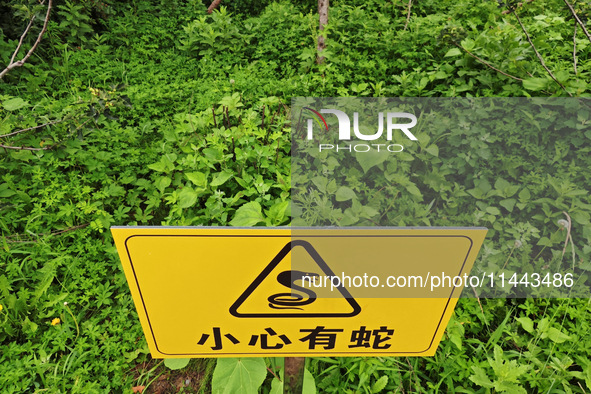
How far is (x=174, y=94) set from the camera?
363cm

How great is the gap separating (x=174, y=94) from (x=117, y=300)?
235cm

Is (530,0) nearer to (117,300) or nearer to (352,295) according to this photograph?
(352,295)

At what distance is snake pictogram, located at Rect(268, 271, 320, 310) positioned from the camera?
96 cm

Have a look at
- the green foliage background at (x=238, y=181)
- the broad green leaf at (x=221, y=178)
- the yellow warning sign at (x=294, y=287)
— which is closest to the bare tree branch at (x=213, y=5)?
the green foliage background at (x=238, y=181)

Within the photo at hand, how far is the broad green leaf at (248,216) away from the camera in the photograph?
1.75 meters

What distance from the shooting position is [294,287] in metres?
0.98

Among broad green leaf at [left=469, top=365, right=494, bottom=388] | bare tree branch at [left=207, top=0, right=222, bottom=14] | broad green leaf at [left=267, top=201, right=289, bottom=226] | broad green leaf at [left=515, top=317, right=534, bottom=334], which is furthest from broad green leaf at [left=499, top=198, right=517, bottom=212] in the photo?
bare tree branch at [left=207, top=0, right=222, bottom=14]

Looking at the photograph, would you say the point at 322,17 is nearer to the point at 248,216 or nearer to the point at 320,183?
the point at 320,183

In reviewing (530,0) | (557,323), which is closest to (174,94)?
(557,323)

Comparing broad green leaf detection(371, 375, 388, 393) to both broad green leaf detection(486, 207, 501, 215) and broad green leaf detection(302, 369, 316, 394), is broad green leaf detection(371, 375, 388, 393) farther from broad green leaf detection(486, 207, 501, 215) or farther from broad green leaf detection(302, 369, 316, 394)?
broad green leaf detection(486, 207, 501, 215)

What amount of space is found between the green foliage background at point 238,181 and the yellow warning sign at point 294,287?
636mm

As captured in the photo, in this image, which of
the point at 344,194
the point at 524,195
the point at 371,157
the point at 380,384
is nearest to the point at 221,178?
the point at 344,194

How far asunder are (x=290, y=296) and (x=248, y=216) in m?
0.85

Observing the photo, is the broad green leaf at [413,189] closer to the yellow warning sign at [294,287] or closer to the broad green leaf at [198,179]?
the yellow warning sign at [294,287]
